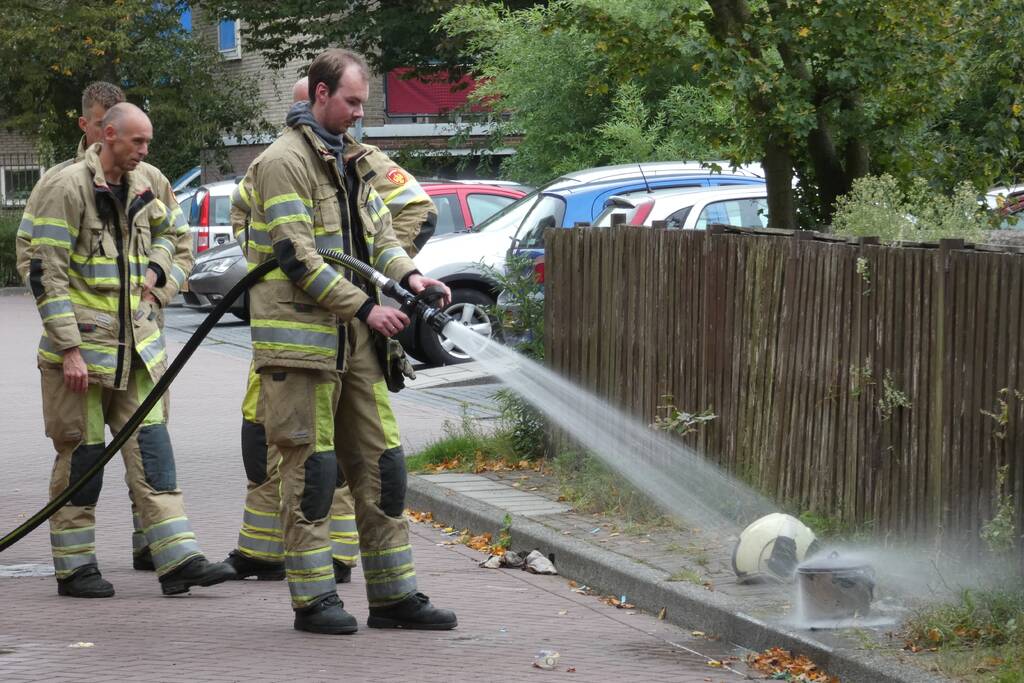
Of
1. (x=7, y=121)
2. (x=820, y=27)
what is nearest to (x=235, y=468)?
(x=820, y=27)

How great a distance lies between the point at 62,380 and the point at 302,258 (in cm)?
165

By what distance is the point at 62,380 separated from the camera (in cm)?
688

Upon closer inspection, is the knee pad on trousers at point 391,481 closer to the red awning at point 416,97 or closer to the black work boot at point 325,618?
the black work boot at point 325,618

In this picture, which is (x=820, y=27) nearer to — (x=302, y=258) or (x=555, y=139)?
(x=302, y=258)

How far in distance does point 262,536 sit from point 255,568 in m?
0.16

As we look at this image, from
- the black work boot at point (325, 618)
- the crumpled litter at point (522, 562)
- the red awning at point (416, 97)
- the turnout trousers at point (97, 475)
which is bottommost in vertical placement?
the crumpled litter at point (522, 562)

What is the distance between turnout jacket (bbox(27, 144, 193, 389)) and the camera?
266 inches

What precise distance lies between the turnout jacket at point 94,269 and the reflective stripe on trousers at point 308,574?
4.47 feet

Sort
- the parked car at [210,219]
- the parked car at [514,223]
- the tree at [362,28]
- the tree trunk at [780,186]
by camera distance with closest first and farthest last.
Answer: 1. the tree trunk at [780,186]
2. the parked car at [514,223]
3. the parked car at [210,219]
4. the tree at [362,28]

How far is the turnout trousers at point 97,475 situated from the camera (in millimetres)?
6855

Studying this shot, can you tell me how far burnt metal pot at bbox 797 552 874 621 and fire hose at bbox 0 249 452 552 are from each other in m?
1.61

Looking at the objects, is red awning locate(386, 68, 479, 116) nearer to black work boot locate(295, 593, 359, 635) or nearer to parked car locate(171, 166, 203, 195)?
parked car locate(171, 166, 203, 195)

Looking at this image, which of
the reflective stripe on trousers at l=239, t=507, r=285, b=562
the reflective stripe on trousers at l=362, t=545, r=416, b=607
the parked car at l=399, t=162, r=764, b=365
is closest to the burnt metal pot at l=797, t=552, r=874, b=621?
the reflective stripe on trousers at l=362, t=545, r=416, b=607

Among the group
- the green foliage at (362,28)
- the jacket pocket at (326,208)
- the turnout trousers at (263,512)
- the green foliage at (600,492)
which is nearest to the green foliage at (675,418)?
the green foliage at (600,492)
